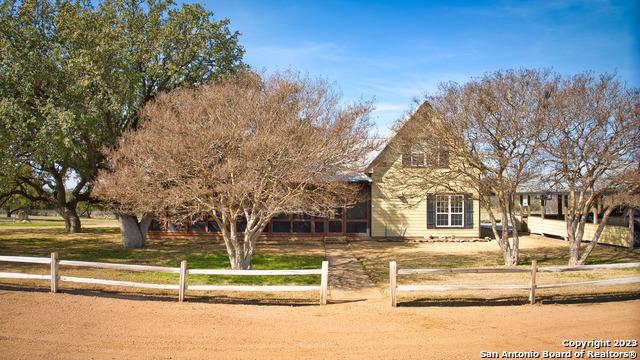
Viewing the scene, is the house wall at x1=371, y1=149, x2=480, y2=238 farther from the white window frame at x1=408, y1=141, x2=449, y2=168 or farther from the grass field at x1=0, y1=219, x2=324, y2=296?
the white window frame at x1=408, y1=141, x2=449, y2=168

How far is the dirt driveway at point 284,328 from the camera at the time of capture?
20.4 ft

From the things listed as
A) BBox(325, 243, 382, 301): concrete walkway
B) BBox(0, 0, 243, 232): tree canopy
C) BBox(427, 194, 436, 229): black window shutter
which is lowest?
BBox(325, 243, 382, 301): concrete walkway

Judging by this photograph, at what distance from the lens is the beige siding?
61.4 ft

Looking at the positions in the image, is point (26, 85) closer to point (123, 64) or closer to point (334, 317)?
point (123, 64)

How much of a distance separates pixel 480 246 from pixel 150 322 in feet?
53.5

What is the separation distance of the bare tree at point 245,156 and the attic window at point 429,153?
2.19 m

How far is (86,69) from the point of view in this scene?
1515cm

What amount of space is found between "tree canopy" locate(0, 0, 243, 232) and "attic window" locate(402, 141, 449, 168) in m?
9.70

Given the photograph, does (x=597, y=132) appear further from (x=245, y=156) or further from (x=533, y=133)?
(x=245, y=156)

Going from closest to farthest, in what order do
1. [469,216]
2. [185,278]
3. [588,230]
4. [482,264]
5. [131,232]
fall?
[185,278] < [482,264] < [131,232] < [588,230] < [469,216]

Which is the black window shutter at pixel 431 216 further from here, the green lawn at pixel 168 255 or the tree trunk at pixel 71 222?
the tree trunk at pixel 71 222

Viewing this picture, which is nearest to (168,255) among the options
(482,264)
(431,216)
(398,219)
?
(398,219)

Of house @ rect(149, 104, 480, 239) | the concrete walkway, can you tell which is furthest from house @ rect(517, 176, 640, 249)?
the concrete walkway

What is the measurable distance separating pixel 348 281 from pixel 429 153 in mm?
5611
